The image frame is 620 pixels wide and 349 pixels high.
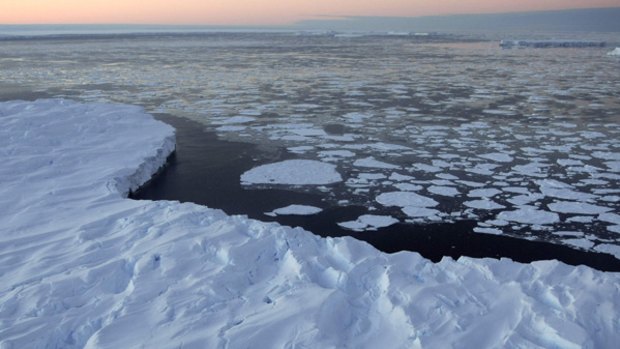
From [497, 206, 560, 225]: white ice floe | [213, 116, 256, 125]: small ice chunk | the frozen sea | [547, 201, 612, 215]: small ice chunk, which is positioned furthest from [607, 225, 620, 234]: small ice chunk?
[213, 116, 256, 125]: small ice chunk

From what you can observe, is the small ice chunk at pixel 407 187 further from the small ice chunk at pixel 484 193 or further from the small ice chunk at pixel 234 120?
the small ice chunk at pixel 234 120

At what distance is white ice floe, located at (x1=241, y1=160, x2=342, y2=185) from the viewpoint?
6.65 metres

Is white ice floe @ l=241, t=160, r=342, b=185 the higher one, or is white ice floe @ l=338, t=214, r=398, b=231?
white ice floe @ l=241, t=160, r=342, b=185

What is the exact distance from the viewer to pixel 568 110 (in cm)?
1160

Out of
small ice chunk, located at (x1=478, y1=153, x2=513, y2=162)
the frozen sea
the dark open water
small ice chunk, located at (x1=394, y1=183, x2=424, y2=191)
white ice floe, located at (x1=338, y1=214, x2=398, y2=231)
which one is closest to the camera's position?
the dark open water

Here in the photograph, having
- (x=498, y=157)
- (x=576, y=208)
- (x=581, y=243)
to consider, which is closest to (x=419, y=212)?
(x=581, y=243)

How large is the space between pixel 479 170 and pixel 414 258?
3.41m

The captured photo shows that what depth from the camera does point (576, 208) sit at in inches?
222

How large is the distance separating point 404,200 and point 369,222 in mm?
758

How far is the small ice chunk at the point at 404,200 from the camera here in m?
5.83

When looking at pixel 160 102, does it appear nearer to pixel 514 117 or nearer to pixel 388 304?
pixel 514 117

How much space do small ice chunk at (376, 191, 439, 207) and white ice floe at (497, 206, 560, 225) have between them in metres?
0.78

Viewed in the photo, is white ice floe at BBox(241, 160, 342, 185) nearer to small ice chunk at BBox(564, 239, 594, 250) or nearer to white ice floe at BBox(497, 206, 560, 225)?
white ice floe at BBox(497, 206, 560, 225)

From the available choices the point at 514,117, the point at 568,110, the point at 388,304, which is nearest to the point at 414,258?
the point at 388,304
